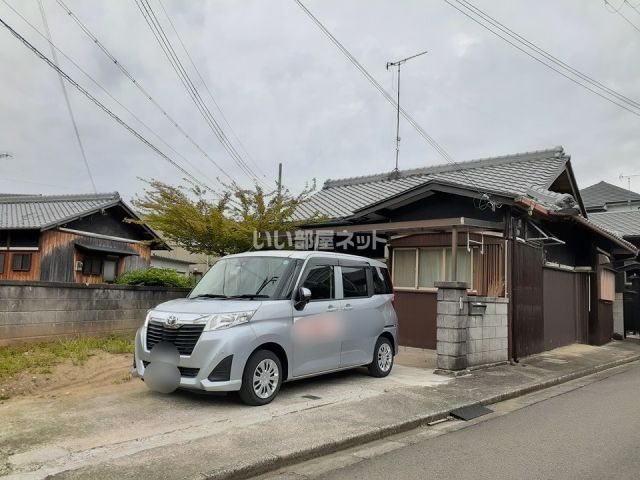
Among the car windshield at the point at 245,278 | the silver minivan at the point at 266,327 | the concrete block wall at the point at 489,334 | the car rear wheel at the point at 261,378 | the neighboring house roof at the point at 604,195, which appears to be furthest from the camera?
the neighboring house roof at the point at 604,195

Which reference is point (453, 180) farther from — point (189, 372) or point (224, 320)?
point (189, 372)

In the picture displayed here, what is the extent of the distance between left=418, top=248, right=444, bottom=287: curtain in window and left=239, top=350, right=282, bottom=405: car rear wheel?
18.8 ft

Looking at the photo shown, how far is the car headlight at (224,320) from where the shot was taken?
6012mm

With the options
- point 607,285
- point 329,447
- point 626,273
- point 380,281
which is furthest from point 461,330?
point 626,273

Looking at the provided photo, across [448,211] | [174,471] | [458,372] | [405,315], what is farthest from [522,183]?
[174,471]

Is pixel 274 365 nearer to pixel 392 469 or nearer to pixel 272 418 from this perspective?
pixel 272 418

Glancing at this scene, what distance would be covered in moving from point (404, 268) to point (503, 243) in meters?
2.39

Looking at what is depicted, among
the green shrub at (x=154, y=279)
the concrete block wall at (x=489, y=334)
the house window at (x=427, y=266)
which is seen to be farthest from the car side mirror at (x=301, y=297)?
the green shrub at (x=154, y=279)

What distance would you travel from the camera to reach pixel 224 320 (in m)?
6.07

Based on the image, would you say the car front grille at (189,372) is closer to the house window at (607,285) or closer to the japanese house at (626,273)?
the house window at (607,285)

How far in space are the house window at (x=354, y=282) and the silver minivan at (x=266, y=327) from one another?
0.02 metres

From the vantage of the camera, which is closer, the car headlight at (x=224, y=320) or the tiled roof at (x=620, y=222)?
the car headlight at (x=224, y=320)

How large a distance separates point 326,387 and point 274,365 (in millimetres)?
1407

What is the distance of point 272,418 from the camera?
5781mm
